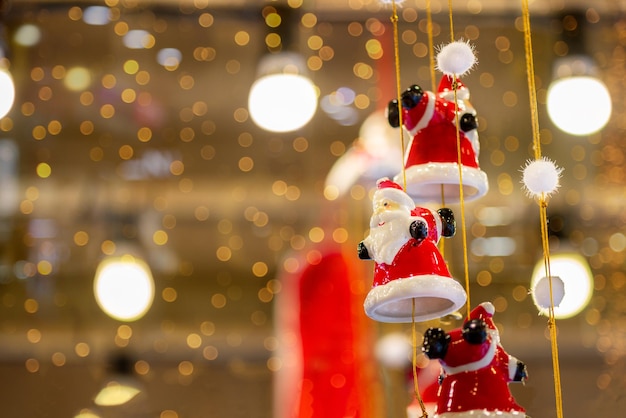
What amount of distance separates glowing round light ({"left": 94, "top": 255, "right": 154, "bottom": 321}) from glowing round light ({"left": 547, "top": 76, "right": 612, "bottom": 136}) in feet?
4.11

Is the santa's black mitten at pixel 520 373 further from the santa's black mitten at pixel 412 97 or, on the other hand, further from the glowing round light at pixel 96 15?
the glowing round light at pixel 96 15

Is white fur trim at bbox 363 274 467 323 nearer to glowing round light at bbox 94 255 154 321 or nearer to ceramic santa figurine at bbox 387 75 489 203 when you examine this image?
ceramic santa figurine at bbox 387 75 489 203

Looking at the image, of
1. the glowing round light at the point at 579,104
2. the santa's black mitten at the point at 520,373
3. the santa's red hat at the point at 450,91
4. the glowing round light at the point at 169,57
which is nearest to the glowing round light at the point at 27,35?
the glowing round light at the point at 169,57

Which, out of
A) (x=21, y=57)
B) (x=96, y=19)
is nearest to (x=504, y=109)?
(x=96, y=19)

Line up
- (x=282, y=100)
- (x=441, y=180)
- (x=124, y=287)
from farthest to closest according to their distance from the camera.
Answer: (x=124, y=287), (x=282, y=100), (x=441, y=180)

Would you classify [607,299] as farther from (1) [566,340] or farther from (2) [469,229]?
(2) [469,229]

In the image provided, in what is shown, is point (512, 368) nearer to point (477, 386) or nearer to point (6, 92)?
point (477, 386)

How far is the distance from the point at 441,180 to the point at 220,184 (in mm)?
1923

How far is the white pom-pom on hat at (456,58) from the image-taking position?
27.9 inches

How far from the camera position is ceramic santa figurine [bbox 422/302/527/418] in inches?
26.8

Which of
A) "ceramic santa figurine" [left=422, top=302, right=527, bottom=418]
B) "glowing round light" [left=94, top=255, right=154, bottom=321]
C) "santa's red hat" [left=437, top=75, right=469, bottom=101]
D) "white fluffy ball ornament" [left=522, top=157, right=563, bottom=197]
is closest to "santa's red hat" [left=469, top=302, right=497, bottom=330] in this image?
"ceramic santa figurine" [left=422, top=302, right=527, bottom=418]

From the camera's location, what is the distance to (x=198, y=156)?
267cm

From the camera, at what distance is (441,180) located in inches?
30.8

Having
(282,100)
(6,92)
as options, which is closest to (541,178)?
(282,100)
